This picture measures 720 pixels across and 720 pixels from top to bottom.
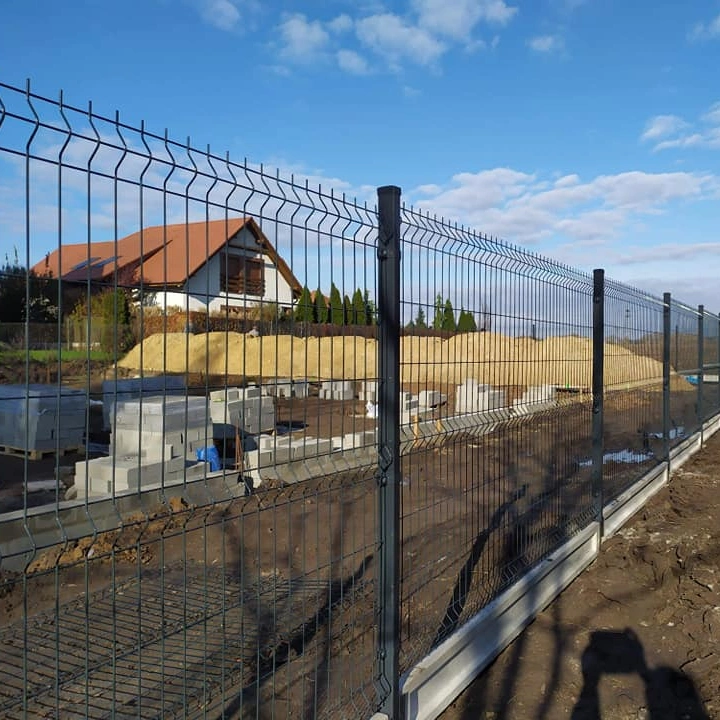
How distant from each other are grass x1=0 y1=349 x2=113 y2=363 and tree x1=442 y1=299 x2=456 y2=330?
84.5 inches

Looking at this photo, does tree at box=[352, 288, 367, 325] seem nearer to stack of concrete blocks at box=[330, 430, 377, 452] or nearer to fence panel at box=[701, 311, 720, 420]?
stack of concrete blocks at box=[330, 430, 377, 452]

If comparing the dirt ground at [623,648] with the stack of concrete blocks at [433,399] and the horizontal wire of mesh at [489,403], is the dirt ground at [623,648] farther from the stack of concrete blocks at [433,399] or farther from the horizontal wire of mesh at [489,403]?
the stack of concrete blocks at [433,399]

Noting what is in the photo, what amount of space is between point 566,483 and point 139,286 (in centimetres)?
569

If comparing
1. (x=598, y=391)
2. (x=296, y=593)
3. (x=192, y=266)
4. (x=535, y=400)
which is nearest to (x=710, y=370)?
(x=598, y=391)

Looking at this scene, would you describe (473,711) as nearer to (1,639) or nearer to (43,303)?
(43,303)

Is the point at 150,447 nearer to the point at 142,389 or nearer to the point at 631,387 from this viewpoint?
the point at 631,387

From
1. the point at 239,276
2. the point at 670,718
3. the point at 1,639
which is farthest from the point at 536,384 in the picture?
the point at 1,639

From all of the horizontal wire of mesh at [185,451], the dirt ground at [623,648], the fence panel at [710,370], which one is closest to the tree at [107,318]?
the horizontal wire of mesh at [185,451]

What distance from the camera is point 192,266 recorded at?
2848 mm

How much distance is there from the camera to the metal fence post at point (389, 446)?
342 cm

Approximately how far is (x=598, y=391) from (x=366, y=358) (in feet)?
13.0

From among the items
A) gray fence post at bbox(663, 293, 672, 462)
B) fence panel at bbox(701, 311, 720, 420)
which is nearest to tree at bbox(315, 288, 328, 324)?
gray fence post at bbox(663, 293, 672, 462)

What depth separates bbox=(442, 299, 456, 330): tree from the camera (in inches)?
164

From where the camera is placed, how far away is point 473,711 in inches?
159
